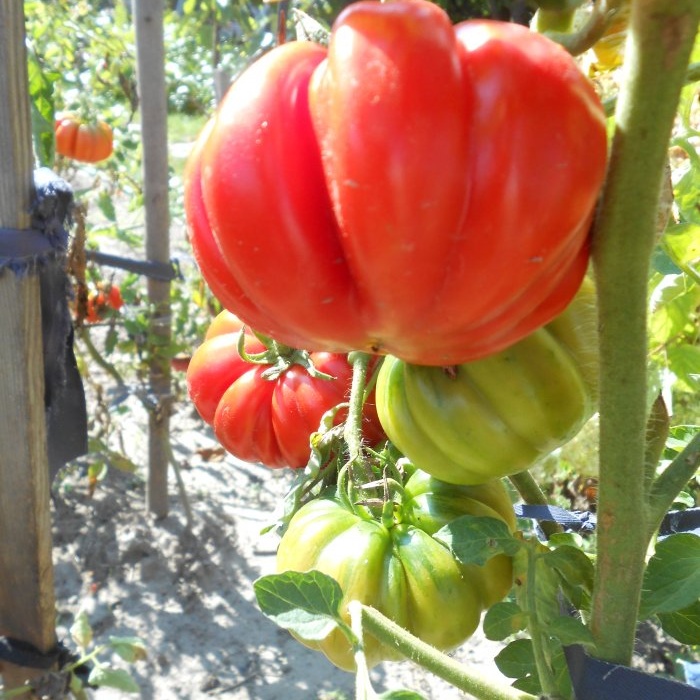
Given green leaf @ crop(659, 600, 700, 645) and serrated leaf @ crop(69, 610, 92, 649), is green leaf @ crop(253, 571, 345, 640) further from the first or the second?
serrated leaf @ crop(69, 610, 92, 649)

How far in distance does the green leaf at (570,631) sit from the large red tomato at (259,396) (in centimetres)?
46

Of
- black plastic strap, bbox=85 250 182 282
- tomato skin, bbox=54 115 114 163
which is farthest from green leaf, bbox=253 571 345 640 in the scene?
tomato skin, bbox=54 115 114 163

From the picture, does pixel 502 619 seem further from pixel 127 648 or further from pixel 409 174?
pixel 127 648

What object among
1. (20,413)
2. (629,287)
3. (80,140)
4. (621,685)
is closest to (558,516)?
(621,685)

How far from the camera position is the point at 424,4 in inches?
15.0

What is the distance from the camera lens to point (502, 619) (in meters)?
0.59

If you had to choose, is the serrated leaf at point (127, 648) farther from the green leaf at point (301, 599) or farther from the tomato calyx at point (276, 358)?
the green leaf at point (301, 599)

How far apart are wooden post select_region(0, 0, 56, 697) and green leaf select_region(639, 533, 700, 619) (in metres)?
0.86

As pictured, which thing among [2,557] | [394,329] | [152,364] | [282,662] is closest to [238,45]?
[152,364]

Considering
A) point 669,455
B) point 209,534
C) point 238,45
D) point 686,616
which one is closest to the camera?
→ point 686,616

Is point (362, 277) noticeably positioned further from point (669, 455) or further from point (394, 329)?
point (669, 455)

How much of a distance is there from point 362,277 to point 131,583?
234 cm

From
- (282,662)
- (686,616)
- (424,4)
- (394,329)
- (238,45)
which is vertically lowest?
(282,662)

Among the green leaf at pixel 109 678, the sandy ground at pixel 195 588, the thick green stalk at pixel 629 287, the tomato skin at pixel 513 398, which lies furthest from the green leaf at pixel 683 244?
the sandy ground at pixel 195 588
